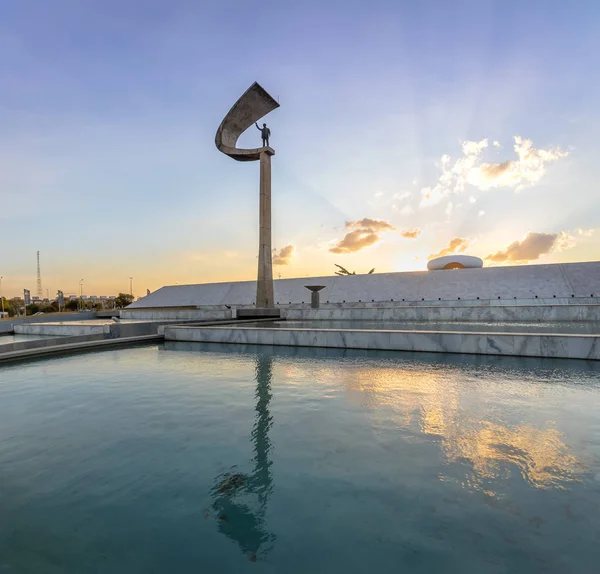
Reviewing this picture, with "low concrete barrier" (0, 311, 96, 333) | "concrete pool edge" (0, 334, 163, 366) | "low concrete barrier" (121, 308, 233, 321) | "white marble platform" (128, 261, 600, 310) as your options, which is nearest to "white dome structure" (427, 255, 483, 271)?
"white marble platform" (128, 261, 600, 310)

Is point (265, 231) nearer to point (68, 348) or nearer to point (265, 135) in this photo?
point (265, 135)

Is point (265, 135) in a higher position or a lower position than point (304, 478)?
higher

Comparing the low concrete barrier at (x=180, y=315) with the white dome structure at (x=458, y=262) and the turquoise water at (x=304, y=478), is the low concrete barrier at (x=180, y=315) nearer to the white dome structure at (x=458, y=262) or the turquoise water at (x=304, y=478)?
the turquoise water at (x=304, y=478)

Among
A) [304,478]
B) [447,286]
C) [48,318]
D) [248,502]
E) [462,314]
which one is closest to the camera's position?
[248,502]

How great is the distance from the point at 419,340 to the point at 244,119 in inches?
621

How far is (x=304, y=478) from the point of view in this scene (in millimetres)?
2295

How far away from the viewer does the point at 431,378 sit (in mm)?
4902

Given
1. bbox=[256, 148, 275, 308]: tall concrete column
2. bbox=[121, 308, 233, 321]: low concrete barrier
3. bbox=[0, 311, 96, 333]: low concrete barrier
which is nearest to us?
bbox=[0, 311, 96, 333]: low concrete barrier

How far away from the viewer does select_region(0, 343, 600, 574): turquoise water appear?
1665 millimetres

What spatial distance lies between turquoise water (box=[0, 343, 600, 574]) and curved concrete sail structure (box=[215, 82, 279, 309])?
1347cm

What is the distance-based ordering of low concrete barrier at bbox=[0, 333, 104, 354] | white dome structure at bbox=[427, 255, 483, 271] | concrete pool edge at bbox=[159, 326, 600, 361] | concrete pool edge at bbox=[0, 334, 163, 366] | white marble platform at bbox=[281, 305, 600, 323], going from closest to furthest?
concrete pool edge at bbox=[159, 326, 600, 361] → concrete pool edge at bbox=[0, 334, 163, 366] → low concrete barrier at bbox=[0, 333, 104, 354] → white marble platform at bbox=[281, 305, 600, 323] → white dome structure at bbox=[427, 255, 483, 271]

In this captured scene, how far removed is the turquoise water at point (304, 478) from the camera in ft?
5.46

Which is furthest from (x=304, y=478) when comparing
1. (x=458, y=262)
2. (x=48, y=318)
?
(x=458, y=262)

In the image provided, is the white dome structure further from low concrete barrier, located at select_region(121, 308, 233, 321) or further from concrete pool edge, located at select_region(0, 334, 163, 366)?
concrete pool edge, located at select_region(0, 334, 163, 366)
